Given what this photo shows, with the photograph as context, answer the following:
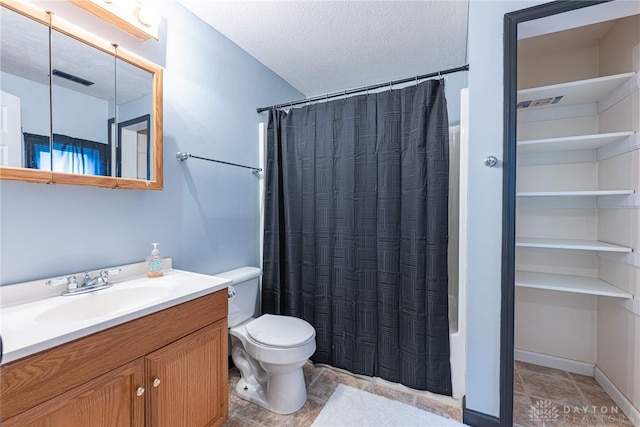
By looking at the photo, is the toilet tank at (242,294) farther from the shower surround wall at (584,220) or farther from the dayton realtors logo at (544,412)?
the shower surround wall at (584,220)

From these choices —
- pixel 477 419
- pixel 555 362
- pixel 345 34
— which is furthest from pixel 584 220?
pixel 345 34

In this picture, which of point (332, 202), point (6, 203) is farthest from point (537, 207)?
point (6, 203)

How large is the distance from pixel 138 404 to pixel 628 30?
9.86ft

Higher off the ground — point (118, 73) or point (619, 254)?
point (118, 73)

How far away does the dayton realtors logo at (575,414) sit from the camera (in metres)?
1.52

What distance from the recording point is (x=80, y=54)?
48.1 inches

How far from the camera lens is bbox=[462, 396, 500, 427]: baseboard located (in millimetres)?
1420

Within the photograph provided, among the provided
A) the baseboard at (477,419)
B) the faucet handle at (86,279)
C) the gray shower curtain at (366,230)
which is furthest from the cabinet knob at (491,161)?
the faucet handle at (86,279)

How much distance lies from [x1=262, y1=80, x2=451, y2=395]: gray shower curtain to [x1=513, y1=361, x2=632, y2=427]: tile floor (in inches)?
18.5

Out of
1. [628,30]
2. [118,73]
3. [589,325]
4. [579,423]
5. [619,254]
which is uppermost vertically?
[628,30]

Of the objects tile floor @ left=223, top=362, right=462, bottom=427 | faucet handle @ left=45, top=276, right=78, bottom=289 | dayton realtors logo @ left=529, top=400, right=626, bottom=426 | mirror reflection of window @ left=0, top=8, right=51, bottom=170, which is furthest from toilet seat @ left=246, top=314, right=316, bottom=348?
dayton realtors logo @ left=529, top=400, right=626, bottom=426

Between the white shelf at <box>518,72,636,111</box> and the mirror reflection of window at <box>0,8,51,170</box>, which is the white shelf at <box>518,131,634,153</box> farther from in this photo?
the mirror reflection of window at <box>0,8,51,170</box>

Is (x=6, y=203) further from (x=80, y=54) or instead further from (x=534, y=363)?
(x=534, y=363)

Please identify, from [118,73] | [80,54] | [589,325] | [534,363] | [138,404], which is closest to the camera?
[138,404]
